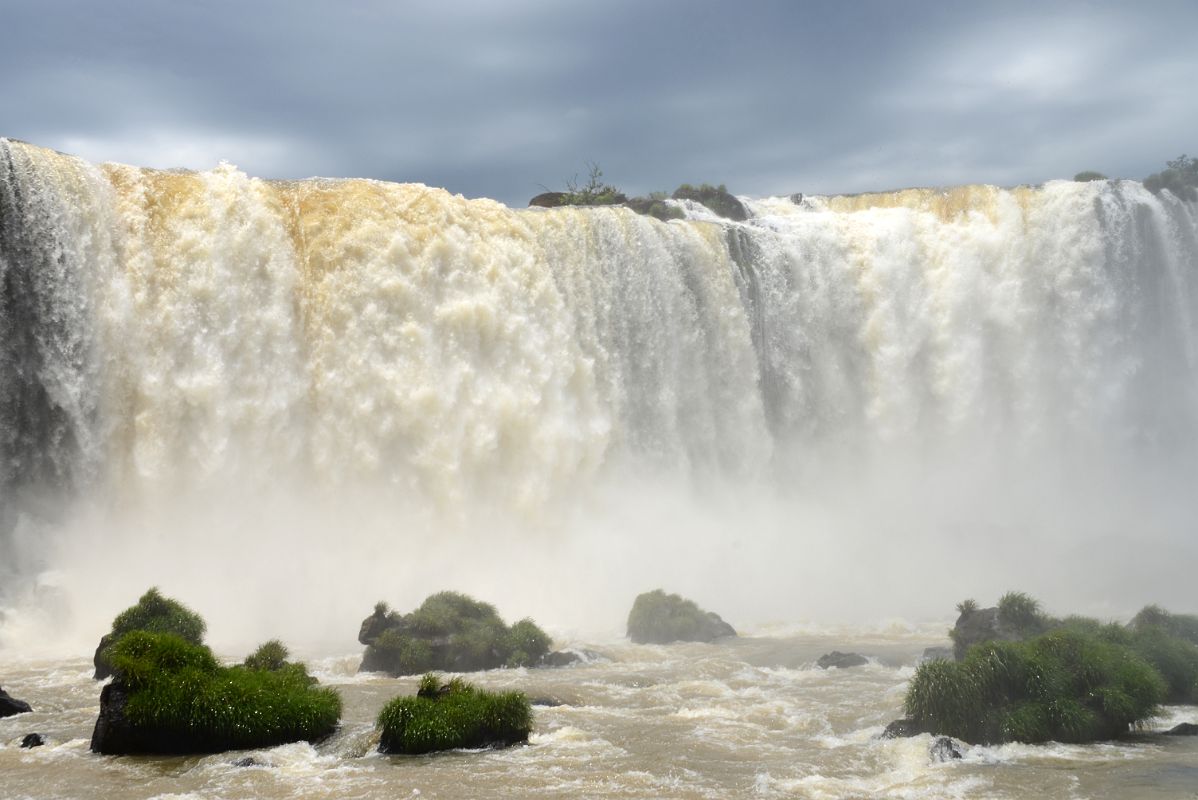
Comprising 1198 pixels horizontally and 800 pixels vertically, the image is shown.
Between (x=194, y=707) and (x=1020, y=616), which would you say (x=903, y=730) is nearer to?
(x=1020, y=616)

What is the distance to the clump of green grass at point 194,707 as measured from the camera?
1247 centimetres

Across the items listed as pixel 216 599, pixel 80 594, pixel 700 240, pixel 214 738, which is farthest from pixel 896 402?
pixel 214 738

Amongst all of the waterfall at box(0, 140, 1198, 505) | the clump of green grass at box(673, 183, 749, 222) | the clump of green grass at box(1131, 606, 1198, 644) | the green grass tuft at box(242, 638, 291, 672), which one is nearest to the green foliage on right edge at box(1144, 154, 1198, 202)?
the waterfall at box(0, 140, 1198, 505)

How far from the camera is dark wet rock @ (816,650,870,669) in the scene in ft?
63.5

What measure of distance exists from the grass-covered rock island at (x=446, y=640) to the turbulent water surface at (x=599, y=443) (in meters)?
0.99

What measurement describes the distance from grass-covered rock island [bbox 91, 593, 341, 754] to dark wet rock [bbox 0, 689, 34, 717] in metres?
2.52

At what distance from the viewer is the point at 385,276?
26.5 meters

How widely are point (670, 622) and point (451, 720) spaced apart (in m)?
9.99

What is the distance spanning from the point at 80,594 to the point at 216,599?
2.56m

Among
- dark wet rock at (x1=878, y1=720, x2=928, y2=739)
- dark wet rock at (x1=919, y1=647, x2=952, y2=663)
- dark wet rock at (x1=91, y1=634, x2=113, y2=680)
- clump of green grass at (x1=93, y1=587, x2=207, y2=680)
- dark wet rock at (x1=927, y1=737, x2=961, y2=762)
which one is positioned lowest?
dark wet rock at (x1=927, y1=737, x2=961, y2=762)

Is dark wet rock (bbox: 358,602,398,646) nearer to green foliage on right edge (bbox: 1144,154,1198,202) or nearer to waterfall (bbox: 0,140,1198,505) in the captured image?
waterfall (bbox: 0,140,1198,505)

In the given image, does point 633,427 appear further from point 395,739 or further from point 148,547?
point 395,739

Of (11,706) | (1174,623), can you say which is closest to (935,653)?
(1174,623)

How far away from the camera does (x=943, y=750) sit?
40.5ft
